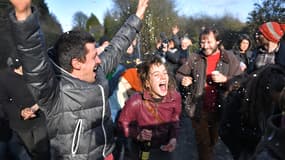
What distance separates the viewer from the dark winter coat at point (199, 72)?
463 centimetres

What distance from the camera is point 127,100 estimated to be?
3713mm

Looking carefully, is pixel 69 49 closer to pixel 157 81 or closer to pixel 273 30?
pixel 157 81

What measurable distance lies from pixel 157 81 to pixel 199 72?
4.23 ft

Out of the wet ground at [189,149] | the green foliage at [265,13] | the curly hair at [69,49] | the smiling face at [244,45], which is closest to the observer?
the curly hair at [69,49]

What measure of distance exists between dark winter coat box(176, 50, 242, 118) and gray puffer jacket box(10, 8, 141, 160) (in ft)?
6.36

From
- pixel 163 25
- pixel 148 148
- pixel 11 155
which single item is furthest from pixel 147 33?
pixel 148 148

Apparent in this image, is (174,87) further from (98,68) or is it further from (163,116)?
(98,68)

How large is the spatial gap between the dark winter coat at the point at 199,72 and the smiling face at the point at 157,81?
3.86 feet

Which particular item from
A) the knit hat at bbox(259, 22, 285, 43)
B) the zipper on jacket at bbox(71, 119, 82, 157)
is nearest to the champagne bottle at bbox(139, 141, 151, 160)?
the zipper on jacket at bbox(71, 119, 82, 157)

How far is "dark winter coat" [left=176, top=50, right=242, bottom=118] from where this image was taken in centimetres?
463

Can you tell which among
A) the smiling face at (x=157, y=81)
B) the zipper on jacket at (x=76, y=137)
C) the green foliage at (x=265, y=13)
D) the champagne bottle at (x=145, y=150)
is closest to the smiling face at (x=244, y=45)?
the smiling face at (x=157, y=81)

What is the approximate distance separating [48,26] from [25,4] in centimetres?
1711

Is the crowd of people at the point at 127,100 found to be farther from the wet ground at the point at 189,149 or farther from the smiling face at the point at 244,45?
the smiling face at the point at 244,45

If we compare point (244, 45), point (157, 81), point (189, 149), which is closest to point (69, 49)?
point (157, 81)
